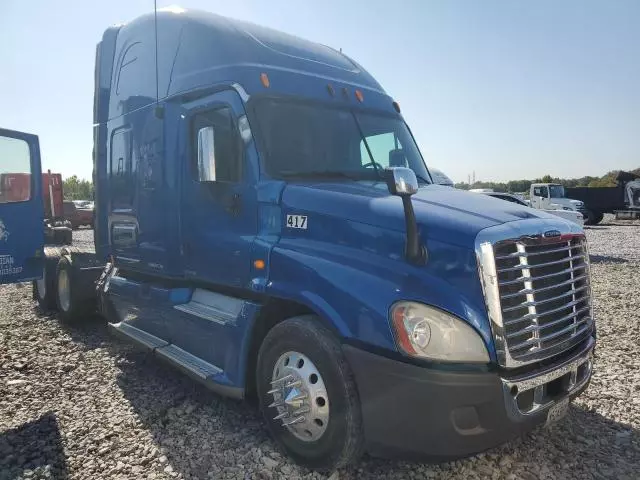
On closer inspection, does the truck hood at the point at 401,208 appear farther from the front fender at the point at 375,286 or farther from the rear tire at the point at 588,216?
the rear tire at the point at 588,216

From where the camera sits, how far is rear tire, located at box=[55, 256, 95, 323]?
273 inches

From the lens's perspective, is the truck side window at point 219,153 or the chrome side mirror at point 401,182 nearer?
the chrome side mirror at point 401,182

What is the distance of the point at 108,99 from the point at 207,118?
245cm

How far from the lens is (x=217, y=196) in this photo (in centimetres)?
402

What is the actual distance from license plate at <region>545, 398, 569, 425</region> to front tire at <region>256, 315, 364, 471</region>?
1.15m

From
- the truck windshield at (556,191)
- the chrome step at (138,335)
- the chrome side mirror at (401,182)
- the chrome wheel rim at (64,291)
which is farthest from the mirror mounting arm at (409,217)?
the truck windshield at (556,191)

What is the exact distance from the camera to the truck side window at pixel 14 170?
17.8ft

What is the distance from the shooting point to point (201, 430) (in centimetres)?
385

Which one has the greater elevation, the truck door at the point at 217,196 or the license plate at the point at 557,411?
the truck door at the point at 217,196

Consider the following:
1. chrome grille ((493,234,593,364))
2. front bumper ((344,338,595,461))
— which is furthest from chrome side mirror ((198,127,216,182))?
chrome grille ((493,234,593,364))

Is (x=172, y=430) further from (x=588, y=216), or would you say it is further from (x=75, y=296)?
(x=588, y=216)

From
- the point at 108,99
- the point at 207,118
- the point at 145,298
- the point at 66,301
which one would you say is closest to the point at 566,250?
the point at 207,118

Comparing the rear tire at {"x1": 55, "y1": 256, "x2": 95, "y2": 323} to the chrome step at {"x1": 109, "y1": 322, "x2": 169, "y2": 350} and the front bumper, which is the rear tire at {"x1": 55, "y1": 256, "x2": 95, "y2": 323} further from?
the front bumper

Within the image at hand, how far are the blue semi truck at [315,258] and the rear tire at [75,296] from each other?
1.43m
